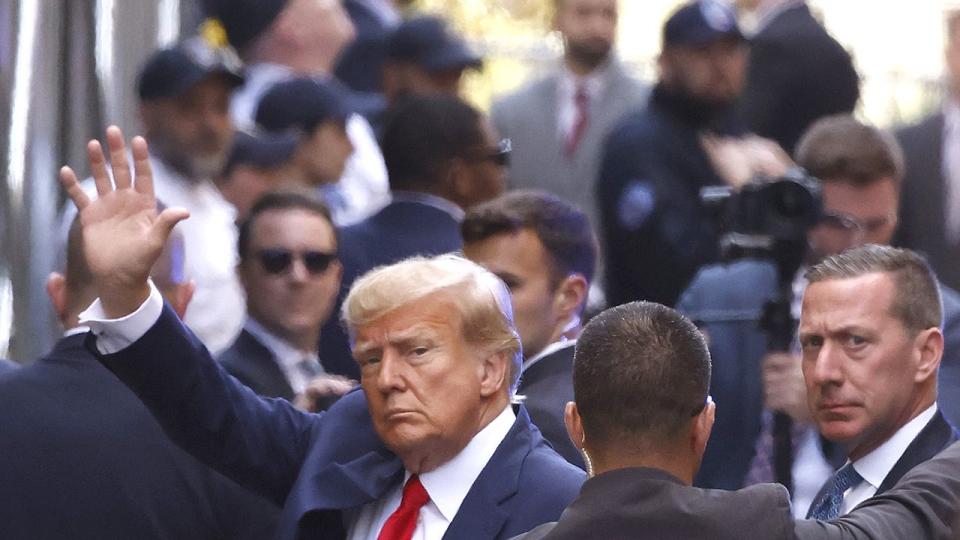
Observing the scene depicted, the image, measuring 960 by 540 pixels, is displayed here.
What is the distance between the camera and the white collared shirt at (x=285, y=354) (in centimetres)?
564

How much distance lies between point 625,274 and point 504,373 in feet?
10.0

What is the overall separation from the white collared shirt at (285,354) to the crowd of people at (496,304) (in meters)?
0.01

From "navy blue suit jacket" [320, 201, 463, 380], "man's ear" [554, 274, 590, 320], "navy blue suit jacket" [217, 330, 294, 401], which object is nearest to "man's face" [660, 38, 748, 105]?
"navy blue suit jacket" [320, 201, 463, 380]

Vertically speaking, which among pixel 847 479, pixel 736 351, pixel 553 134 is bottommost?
pixel 736 351

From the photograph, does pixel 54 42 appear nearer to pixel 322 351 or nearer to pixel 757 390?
pixel 322 351

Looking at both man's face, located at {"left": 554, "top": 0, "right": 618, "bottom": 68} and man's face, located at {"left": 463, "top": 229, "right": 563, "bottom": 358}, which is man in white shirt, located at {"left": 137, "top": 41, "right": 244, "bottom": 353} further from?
man's face, located at {"left": 463, "top": 229, "right": 563, "bottom": 358}

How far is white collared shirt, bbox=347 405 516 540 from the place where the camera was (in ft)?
13.4

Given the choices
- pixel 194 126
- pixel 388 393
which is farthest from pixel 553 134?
pixel 388 393

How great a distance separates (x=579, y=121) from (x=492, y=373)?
408 centimetres

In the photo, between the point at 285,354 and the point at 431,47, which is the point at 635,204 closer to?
the point at 431,47

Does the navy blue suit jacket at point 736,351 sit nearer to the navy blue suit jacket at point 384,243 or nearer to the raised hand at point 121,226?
the navy blue suit jacket at point 384,243

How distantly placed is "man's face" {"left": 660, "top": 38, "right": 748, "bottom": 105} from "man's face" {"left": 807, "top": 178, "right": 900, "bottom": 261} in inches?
45.5

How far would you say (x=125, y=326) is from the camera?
4156 mm

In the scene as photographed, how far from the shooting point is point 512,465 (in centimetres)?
409
